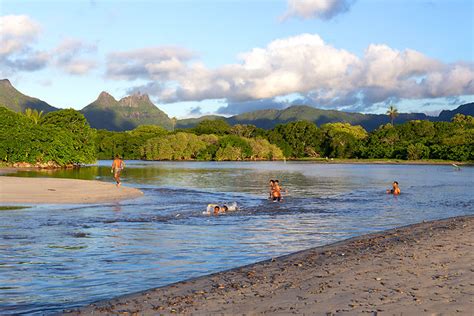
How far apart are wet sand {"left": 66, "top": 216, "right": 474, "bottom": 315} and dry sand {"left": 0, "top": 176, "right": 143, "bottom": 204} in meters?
20.9

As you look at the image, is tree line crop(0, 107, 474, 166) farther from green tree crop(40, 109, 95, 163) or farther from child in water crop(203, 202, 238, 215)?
child in water crop(203, 202, 238, 215)

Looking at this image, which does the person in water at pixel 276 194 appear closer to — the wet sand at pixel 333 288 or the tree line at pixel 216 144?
the wet sand at pixel 333 288

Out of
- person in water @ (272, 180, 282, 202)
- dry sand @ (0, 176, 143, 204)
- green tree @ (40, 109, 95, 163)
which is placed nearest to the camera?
dry sand @ (0, 176, 143, 204)

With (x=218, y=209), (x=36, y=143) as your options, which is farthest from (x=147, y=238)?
(x=36, y=143)

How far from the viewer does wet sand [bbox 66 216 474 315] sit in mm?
9250

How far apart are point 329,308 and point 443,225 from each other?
1462 centimetres

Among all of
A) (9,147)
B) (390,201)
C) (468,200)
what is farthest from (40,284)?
(9,147)

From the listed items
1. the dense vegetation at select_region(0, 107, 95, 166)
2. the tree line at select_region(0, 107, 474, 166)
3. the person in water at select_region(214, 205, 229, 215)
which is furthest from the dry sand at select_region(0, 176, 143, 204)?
the tree line at select_region(0, 107, 474, 166)

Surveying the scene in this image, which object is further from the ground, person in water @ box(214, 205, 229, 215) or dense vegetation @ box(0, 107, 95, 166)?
dense vegetation @ box(0, 107, 95, 166)

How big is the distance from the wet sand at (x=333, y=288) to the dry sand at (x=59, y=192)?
20899 mm

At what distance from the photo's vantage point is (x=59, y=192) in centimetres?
3619

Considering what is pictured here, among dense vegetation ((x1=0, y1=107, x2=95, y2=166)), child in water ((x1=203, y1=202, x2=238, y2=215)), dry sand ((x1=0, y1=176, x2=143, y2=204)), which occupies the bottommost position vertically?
child in water ((x1=203, y1=202, x2=238, y2=215))

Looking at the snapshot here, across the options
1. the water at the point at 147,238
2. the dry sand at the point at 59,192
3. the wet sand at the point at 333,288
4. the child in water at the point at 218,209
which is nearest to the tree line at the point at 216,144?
the dry sand at the point at 59,192

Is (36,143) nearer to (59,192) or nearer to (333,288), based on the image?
(59,192)
